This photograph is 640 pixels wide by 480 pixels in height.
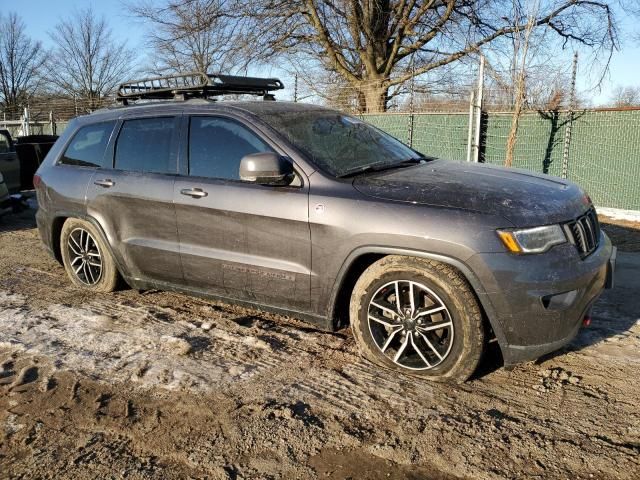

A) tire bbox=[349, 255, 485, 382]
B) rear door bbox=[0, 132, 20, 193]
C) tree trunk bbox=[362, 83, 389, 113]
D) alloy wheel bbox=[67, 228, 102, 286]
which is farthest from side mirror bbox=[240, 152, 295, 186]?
tree trunk bbox=[362, 83, 389, 113]

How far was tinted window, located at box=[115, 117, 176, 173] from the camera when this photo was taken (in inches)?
172

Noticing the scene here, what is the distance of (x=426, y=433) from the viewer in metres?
2.73

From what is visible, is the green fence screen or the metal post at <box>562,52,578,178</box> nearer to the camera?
the green fence screen

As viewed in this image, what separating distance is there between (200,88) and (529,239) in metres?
3.12

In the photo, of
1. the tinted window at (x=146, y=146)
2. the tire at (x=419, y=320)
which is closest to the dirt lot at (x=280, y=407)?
the tire at (x=419, y=320)

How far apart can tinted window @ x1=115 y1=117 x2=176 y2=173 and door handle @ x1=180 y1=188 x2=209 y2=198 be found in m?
0.26

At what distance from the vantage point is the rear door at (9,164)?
32.2ft

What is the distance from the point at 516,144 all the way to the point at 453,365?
8939mm

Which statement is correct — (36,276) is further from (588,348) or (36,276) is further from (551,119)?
(551,119)

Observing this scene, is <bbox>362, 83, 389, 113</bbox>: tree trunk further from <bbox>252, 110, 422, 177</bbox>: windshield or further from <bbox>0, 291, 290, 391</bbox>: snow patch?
<bbox>0, 291, 290, 391</bbox>: snow patch

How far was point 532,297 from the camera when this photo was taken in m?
2.96

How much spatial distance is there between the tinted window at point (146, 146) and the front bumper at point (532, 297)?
2.57m

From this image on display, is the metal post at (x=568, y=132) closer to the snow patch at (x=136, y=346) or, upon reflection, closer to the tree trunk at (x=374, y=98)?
the tree trunk at (x=374, y=98)

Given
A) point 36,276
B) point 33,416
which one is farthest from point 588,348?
point 36,276
